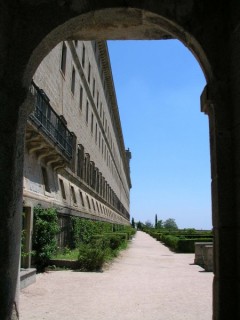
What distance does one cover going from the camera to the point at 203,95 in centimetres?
539

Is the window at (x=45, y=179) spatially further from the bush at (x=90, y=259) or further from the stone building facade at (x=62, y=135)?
the bush at (x=90, y=259)

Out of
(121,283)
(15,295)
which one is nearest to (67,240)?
(121,283)

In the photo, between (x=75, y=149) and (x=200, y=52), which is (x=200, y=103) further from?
(x=75, y=149)

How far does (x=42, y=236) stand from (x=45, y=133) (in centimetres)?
350

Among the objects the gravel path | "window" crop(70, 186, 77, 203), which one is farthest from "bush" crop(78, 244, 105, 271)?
"window" crop(70, 186, 77, 203)

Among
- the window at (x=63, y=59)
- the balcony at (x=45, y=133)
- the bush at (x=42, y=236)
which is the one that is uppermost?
the window at (x=63, y=59)

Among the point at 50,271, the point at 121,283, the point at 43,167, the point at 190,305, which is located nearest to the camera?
the point at 190,305

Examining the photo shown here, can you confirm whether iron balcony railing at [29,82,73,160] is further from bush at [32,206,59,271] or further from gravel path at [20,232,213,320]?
gravel path at [20,232,213,320]

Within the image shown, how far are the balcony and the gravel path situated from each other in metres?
4.49

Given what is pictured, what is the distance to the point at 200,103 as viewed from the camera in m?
5.64

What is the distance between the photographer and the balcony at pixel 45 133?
515 inches

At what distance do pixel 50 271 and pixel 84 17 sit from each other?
10.2 m

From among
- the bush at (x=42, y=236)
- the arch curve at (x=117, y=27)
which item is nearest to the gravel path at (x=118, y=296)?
the bush at (x=42, y=236)

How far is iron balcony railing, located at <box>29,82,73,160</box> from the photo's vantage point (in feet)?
43.4
